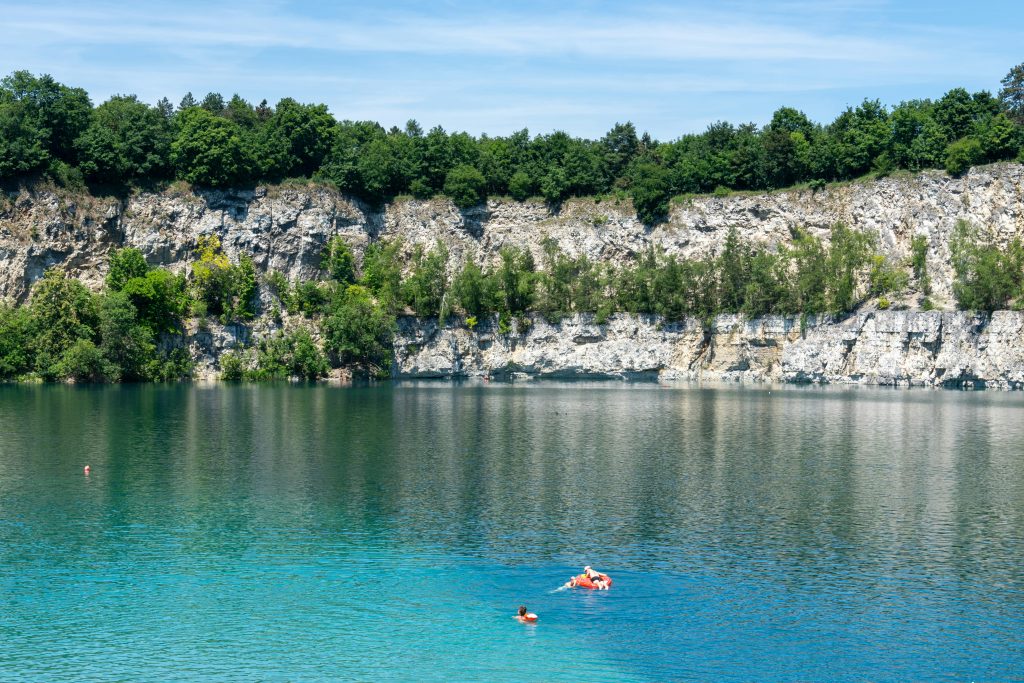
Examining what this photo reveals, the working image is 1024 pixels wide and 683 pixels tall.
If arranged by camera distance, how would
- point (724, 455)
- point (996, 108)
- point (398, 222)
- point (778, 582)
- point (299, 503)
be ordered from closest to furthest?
1. point (778, 582)
2. point (299, 503)
3. point (724, 455)
4. point (996, 108)
5. point (398, 222)

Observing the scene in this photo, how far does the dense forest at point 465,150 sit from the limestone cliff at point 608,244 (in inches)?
136

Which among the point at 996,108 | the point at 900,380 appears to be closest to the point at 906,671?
the point at 900,380

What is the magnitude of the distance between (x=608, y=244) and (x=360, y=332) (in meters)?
43.9

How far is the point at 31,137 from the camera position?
139875 mm

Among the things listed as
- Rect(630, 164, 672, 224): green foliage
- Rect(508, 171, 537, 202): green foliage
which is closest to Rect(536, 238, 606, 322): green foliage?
Rect(630, 164, 672, 224): green foliage

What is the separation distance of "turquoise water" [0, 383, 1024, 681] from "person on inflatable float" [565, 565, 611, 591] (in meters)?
0.46

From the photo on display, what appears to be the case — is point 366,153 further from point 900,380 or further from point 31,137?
point 900,380

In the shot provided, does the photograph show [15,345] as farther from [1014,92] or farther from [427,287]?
[1014,92]

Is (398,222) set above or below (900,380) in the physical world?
above

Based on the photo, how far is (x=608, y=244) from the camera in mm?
160625

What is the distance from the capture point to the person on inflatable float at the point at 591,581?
35844 millimetres

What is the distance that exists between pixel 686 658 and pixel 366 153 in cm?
14237

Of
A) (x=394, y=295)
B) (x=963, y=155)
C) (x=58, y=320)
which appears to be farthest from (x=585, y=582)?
(x=963, y=155)

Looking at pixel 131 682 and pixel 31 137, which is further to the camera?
pixel 31 137
